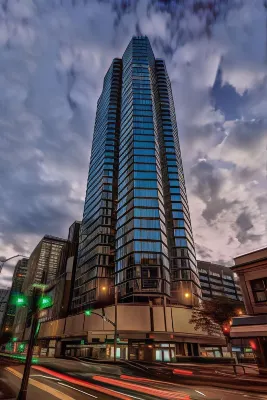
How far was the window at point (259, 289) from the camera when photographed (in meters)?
22.1

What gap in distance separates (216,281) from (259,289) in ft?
359

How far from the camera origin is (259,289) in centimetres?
2255

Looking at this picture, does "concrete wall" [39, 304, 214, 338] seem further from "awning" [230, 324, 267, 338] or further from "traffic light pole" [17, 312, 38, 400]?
"traffic light pole" [17, 312, 38, 400]

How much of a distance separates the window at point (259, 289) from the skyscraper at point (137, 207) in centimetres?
3741

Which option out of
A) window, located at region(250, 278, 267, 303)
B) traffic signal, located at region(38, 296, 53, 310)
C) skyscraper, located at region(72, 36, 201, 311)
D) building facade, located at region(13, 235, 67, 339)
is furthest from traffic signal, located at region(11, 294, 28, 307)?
building facade, located at region(13, 235, 67, 339)

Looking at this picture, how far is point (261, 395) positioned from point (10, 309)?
222 m

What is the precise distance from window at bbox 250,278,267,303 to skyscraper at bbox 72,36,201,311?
37.4m

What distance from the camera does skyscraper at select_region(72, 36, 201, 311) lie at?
7171cm

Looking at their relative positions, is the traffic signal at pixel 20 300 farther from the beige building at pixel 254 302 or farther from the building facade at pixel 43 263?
the building facade at pixel 43 263

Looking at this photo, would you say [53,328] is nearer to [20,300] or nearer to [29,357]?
[20,300]

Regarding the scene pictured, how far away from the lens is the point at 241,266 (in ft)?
78.8

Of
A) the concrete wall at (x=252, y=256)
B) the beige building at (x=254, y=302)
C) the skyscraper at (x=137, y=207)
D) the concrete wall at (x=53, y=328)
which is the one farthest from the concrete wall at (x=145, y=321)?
the concrete wall at (x=252, y=256)

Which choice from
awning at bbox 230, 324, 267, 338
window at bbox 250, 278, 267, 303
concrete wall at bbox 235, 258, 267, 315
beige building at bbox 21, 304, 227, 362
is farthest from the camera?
beige building at bbox 21, 304, 227, 362

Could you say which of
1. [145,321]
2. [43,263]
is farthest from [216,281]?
[43,263]
